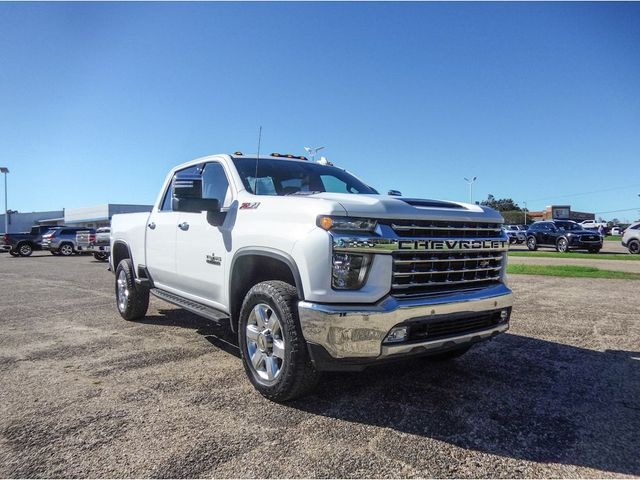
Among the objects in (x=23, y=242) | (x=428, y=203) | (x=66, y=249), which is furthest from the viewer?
(x=23, y=242)

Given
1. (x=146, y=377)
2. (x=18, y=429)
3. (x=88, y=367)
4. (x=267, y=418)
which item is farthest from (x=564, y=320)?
(x=18, y=429)

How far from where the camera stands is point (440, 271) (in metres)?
3.26

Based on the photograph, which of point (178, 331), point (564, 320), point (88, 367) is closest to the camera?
point (88, 367)

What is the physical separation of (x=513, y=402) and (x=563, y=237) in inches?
913

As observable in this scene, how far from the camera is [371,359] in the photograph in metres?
2.91

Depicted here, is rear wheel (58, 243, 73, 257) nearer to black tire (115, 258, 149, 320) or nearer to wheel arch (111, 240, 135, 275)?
wheel arch (111, 240, 135, 275)

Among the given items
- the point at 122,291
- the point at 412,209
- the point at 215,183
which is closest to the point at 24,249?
the point at 122,291

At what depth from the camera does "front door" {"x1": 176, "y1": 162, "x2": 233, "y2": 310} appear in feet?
Answer: 13.3

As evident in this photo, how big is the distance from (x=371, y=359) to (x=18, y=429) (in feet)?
7.52

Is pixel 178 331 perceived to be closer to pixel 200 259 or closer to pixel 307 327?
pixel 200 259

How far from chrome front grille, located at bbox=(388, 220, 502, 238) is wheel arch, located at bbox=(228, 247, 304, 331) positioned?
871 millimetres

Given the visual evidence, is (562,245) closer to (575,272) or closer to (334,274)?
(575,272)

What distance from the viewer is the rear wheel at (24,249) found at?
27.2m

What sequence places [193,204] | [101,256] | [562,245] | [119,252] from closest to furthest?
[193,204] → [119,252] → [101,256] → [562,245]
